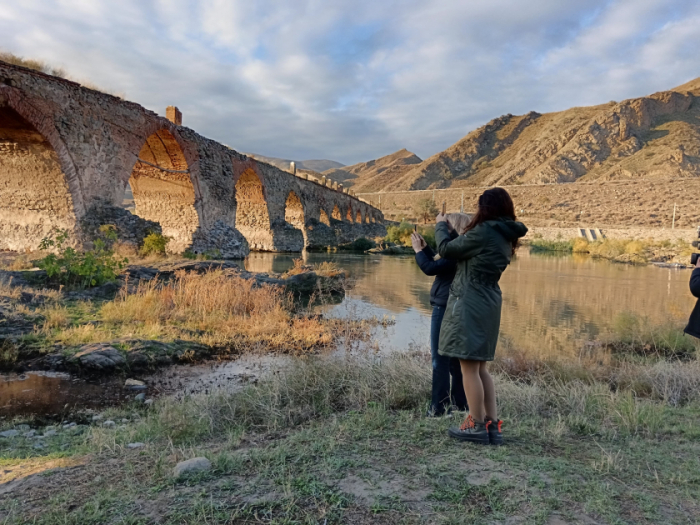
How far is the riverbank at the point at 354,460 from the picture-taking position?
6.99ft

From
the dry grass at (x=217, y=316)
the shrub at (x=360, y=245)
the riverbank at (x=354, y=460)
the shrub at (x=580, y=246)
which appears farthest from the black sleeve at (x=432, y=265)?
the shrub at (x=580, y=246)

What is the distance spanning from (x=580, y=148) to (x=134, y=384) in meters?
83.6

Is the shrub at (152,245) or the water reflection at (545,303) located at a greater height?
the shrub at (152,245)

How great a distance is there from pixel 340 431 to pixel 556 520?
1484 mm

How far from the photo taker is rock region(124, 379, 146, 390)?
4.84m

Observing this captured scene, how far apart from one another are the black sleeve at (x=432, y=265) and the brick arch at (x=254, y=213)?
20.2m

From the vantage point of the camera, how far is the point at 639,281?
1692 cm

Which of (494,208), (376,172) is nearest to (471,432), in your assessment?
(494,208)

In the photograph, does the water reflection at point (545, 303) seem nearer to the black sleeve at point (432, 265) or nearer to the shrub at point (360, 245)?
the black sleeve at point (432, 265)

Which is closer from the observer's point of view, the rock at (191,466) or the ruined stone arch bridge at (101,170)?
the rock at (191,466)

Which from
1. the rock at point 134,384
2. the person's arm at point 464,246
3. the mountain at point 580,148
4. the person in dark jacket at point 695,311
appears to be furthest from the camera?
the mountain at point 580,148

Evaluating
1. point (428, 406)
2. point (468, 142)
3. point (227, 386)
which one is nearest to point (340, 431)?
point (428, 406)

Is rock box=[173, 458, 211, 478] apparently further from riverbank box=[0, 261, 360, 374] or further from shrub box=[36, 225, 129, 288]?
shrub box=[36, 225, 129, 288]

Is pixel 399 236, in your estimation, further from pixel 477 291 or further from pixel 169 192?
pixel 477 291
